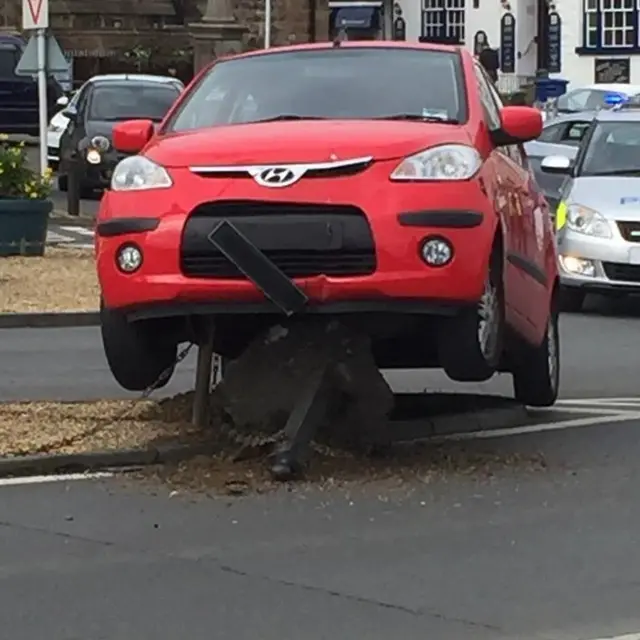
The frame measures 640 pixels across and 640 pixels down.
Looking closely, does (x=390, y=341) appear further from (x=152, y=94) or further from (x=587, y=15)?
(x=587, y=15)

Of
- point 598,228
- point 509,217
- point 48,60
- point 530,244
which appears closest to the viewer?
point 509,217

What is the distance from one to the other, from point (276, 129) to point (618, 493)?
7.40 ft

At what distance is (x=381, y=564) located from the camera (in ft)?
23.5

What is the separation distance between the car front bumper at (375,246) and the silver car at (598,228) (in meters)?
7.91

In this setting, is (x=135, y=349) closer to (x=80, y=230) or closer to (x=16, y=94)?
(x=80, y=230)

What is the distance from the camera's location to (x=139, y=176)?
340 inches

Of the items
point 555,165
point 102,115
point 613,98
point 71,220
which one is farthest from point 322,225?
point 613,98

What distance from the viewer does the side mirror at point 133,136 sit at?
951 centimetres

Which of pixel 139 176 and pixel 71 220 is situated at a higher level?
pixel 139 176

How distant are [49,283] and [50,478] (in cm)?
862

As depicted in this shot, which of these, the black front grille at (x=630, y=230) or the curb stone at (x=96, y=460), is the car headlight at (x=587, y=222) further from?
the curb stone at (x=96, y=460)

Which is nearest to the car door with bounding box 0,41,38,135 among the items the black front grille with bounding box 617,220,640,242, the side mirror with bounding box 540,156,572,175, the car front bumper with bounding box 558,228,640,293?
the side mirror with bounding box 540,156,572,175

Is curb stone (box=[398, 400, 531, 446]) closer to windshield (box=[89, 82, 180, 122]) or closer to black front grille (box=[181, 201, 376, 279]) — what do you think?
black front grille (box=[181, 201, 376, 279])

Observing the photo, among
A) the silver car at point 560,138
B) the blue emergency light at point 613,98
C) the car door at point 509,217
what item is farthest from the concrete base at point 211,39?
the car door at point 509,217
